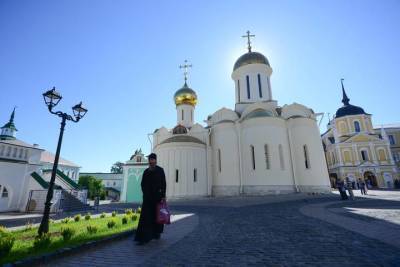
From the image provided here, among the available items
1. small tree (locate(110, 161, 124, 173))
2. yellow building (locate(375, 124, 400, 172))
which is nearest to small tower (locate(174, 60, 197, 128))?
yellow building (locate(375, 124, 400, 172))

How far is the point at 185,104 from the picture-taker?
1253 inches

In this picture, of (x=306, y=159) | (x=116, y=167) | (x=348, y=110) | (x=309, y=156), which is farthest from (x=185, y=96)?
(x=116, y=167)

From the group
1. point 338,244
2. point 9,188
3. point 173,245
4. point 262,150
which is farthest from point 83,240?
point 262,150

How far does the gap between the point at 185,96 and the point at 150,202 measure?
26.9 m

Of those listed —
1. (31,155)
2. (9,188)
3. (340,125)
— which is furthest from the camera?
(340,125)

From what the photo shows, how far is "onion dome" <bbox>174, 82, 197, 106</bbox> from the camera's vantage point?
31.5 metres

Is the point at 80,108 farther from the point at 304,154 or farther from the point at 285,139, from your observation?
the point at 304,154

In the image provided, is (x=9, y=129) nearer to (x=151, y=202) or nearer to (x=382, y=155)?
(x=151, y=202)

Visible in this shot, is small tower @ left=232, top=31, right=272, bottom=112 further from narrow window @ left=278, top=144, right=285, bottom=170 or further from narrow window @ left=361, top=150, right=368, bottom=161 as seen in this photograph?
narrow window @ left=361, top=150, right=368, bottom=161

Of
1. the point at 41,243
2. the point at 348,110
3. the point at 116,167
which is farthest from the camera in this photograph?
the point at 116,167

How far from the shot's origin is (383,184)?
37.4 meters

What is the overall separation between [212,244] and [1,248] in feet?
13.0

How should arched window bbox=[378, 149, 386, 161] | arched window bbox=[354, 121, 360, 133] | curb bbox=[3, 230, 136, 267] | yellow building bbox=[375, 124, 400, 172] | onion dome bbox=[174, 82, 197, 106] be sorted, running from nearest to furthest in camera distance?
curb bbox=[3, 230, 136, 267]
onion dome bbox=[174, 82, 197, 106]
arched window bbox=[378, 149, 386, 161]
arched window bbox=[354, 121, 360, 133]
yellow building bbox=[375, 124, 400, 172]

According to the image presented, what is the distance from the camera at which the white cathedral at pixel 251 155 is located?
21.8 meters
